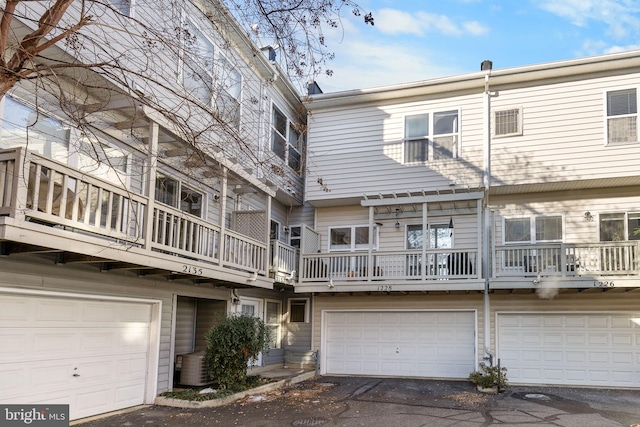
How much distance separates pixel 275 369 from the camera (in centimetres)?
1554

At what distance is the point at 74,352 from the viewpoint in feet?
27.8

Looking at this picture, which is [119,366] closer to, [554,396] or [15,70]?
[15,70]

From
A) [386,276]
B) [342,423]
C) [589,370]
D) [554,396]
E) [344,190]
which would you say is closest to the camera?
[342,423]

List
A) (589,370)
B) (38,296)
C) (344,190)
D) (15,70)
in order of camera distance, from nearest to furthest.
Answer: (15,70) < (38,296) < (589,370) < (344,190)

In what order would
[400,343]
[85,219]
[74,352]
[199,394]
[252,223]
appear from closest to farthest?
[85,219]
[74,352]
[199,394]
[252,223]
[400,343]

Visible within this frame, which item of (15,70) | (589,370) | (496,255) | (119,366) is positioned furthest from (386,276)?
(15,70)

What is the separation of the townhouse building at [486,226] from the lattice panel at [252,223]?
8.81ft

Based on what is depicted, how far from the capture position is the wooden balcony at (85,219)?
20.3 feet

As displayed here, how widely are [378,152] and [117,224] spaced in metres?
9.92

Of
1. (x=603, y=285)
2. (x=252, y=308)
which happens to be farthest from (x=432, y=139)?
(x=252, y=308)

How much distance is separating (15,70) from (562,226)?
13697 millimetres

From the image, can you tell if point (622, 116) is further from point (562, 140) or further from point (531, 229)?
point (531, 229)

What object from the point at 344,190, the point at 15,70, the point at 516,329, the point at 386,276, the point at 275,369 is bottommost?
the point at 275,369

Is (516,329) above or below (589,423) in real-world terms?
above
